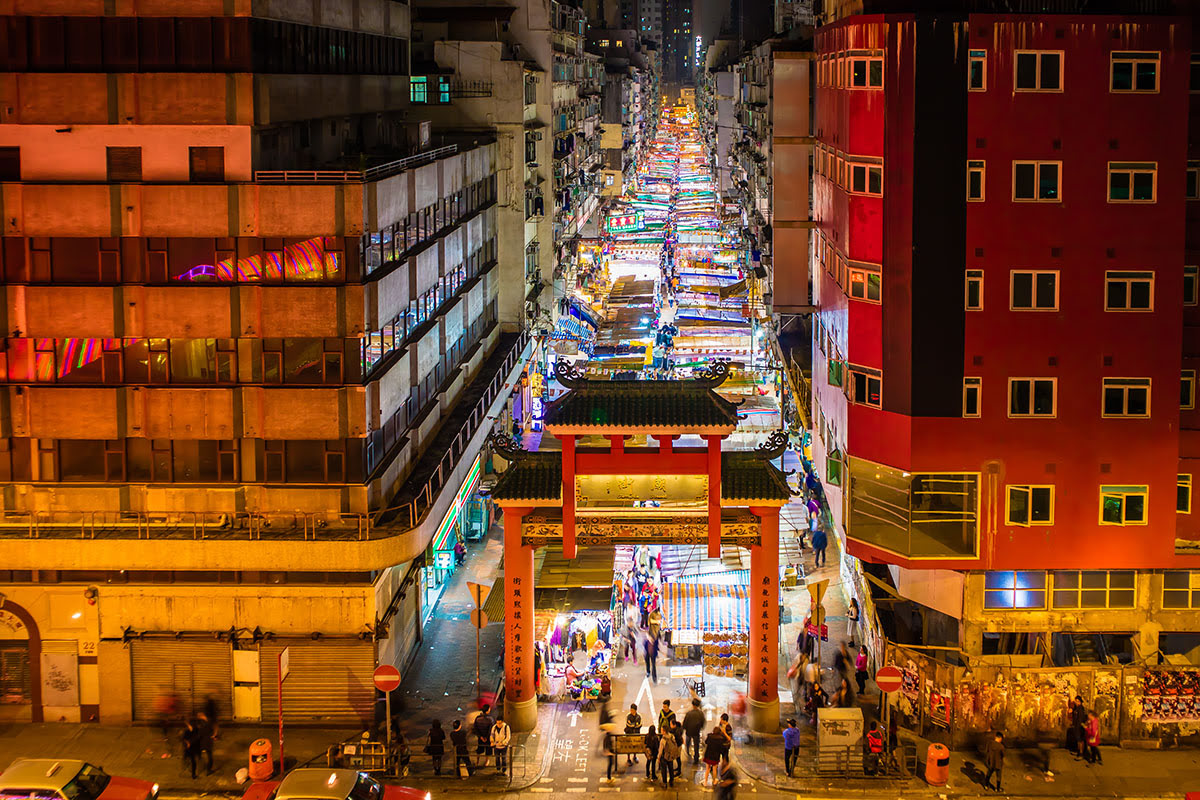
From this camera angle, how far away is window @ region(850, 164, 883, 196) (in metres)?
37.6

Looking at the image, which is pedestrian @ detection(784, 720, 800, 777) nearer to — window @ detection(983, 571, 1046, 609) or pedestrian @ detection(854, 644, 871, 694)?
pedestrian @ detection(854, 644, 871, 694)

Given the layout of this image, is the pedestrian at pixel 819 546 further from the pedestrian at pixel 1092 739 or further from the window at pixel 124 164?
the window at pixel 124 164

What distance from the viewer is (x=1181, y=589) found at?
3741 centimetres

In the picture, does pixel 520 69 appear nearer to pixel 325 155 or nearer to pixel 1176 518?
pixel 325 155

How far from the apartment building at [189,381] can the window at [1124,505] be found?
18888 millimetres

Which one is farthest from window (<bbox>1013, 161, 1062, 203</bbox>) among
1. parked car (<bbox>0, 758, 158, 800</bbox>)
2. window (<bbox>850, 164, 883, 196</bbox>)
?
parked car (<bbox>0, 758, 158, 800</bbox>)

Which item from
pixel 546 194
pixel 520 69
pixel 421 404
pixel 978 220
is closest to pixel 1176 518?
pixel 978 220

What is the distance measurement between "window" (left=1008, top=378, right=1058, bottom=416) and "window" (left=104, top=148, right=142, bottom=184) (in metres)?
24.0

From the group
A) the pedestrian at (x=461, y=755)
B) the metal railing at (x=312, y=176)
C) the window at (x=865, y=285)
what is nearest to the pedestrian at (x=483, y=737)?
the pedestrian at (x=461, y=755)

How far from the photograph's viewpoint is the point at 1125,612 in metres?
37.6

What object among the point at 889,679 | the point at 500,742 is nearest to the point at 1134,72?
the point at 889,679

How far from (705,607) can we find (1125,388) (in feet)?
50.7

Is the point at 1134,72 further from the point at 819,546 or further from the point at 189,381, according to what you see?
the point at 189,381

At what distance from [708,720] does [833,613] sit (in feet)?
33.8
